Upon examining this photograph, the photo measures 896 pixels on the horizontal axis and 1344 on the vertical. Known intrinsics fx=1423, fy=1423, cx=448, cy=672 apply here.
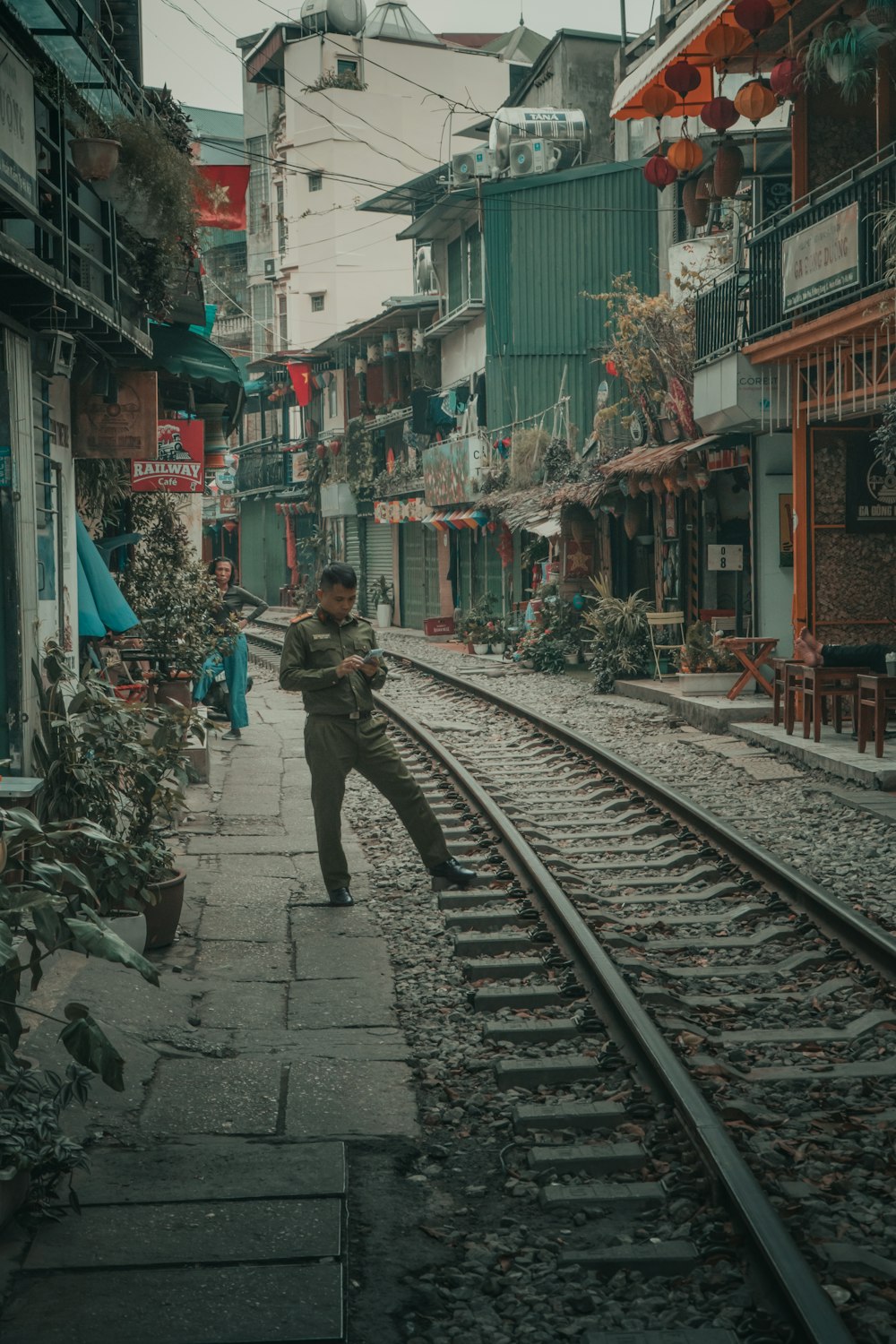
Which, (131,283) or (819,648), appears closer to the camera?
(131,283)

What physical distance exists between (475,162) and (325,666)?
25.7m

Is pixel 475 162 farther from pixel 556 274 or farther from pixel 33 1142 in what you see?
pixel 33 1142

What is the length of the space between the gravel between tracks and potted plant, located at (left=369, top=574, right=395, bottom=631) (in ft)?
65.7

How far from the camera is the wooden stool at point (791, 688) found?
1428cm

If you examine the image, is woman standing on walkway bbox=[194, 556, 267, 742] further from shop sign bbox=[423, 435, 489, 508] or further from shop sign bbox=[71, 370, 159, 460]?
shop sign bbox=[423, 435, 489, 508]

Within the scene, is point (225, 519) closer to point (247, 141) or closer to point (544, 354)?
point (247, 141)

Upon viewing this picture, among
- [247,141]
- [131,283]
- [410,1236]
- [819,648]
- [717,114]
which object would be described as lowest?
[410,1236]

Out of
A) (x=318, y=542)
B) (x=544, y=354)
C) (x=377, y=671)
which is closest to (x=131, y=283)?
(x=377, y=671)

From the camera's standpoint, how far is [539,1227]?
4.30 meters

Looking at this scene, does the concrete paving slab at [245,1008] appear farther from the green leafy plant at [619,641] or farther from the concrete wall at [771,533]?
the green leafy plant at [619,641]

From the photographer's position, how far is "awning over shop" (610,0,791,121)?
14268 mm

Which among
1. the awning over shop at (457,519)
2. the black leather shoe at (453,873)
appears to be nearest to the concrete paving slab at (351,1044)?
the black leather shoe at (453,873)

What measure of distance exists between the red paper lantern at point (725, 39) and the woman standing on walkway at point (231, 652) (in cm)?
719

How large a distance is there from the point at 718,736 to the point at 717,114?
649 centimetres
